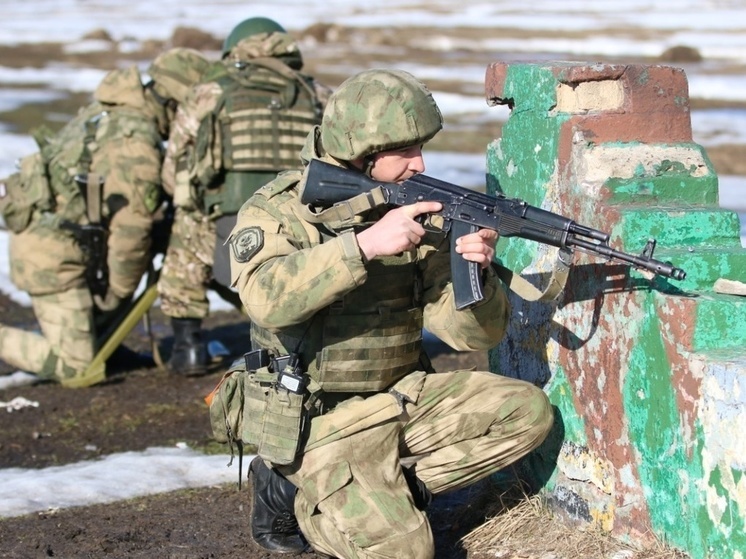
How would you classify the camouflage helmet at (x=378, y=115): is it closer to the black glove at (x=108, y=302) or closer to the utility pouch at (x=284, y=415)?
the utility pouch at (x=284, y=415)

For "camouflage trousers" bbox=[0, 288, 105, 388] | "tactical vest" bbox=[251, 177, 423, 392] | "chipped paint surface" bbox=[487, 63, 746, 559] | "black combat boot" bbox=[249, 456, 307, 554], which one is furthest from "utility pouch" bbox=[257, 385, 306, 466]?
"camouflage trousers" bbox=[0, 288, 105, 388]

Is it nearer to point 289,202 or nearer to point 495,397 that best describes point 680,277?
point 495,397

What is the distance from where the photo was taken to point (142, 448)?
5.01m

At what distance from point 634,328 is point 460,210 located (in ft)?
1.90

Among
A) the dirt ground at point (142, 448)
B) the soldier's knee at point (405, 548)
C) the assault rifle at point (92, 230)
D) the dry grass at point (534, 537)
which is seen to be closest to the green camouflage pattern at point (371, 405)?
the soldier's knee at point (405, 548)

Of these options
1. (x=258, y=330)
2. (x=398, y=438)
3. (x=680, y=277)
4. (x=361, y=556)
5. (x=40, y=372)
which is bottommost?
(x=40, y=372)

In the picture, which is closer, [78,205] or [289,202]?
[289,202]

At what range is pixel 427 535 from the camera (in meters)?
3.24

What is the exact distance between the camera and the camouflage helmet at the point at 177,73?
20.0 feet

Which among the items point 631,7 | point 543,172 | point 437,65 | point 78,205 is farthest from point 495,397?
point 631,7

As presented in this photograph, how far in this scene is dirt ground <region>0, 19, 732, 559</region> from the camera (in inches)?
146

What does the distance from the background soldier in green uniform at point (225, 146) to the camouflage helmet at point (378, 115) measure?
8.07ft

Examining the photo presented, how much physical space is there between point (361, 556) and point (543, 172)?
4.19 feet

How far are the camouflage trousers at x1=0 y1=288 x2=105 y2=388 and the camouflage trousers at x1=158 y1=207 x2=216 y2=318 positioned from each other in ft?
1.42
